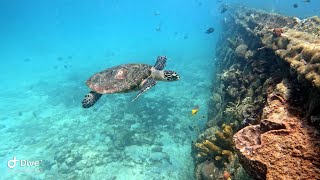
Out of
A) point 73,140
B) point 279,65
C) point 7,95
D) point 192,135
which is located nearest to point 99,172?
point 73,140

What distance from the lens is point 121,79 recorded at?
26.4ft

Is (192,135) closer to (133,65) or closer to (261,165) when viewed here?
(133,65)

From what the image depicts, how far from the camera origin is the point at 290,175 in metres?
3.05

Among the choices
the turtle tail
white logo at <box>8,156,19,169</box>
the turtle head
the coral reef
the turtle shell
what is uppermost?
the coral reef

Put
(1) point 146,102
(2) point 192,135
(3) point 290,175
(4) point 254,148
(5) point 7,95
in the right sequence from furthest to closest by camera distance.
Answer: (5) point 7,95 < (1) point 146,102 < (2) point 192,135 < (4) point 254,148 < (3) point 290,175

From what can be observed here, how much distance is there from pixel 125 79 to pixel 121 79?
0.12m

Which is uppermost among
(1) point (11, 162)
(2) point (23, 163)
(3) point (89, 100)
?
(3) point (89, 100)

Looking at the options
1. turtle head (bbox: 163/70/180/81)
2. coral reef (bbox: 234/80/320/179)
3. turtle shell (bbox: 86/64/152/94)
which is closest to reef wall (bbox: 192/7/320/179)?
coral reef (bbox: 234/80/320/179)

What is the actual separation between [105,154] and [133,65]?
471 centimetres

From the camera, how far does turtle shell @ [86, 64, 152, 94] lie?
26.0 ft

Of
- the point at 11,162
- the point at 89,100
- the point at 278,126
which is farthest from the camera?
the point at 11,162

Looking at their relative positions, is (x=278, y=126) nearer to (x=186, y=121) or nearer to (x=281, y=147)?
(x=281, y=147)

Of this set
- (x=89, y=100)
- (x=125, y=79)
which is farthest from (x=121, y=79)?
(x=89, y=100)

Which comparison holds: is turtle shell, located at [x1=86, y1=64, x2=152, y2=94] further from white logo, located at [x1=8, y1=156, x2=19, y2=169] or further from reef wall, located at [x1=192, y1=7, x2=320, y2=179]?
white logo, located at [x1=8, y1=156, x2=19, y2=169]
